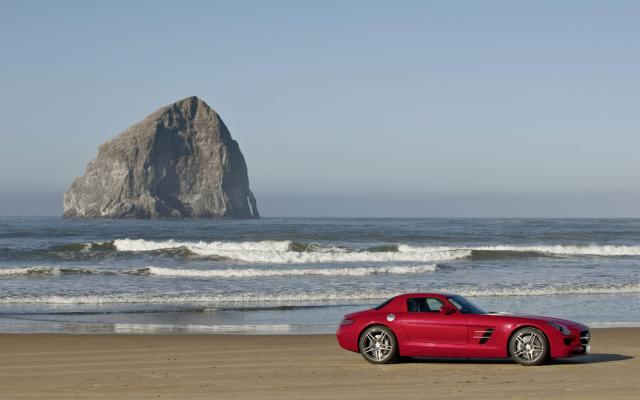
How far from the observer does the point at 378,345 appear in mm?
13758

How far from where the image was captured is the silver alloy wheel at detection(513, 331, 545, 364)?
43.8 ft

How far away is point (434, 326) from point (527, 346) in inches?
56.5

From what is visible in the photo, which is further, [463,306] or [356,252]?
[356,252]

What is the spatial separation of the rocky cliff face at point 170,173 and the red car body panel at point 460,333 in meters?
144

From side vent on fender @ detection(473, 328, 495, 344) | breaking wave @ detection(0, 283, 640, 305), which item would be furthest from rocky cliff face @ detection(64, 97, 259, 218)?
side vent on fender @ detection(473, 328, 495, 344)

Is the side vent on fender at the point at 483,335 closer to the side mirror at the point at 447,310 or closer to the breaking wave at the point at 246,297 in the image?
the side mirror at the point at 447,310

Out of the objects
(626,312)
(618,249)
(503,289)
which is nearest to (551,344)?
(626,312)

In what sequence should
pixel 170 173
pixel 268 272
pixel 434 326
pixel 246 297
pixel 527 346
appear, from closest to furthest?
pixel 527 346, pixel 434 326, pixel 246 297, pixel 268 272, pixel 170 173

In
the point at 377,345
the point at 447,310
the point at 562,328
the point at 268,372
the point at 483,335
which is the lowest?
the point at 268,372

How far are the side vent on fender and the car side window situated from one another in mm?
733

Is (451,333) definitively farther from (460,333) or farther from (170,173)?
(170,173)

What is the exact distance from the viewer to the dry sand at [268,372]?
1089cm

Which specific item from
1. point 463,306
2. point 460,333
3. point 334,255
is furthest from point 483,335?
point 334,255

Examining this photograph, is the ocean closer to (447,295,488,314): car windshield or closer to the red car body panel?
the red car body panel
